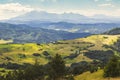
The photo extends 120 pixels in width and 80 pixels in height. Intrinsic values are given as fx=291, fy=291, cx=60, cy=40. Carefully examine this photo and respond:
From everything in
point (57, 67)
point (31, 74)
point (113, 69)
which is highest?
point (113, 69)

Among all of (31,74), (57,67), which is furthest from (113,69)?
(31,74)

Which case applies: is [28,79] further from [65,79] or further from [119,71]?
[119,71]

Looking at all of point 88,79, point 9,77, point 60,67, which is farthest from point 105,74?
point 9,77

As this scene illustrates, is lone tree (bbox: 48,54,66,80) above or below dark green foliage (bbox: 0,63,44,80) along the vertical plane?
above

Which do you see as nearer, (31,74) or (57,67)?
(57,67)

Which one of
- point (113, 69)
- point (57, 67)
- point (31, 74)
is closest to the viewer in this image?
point (113, 69)

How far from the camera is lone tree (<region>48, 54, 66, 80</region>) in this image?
5177 inches

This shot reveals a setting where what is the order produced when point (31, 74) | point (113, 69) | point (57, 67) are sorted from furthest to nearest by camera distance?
point (31, 74)
point (57, 67)
point (113, 69)

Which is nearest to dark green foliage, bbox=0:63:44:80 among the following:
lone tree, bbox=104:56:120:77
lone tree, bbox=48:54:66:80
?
lone tree, bbox=48:54:66:80

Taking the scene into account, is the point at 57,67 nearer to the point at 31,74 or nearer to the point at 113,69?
the point at 31,74

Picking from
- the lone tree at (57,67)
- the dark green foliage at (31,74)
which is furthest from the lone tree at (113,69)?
the dark green foliage at (31,74)

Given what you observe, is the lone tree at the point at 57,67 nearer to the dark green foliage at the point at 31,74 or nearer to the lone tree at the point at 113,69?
the dark green foliage at the point at 31,74

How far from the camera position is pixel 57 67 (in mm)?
132875

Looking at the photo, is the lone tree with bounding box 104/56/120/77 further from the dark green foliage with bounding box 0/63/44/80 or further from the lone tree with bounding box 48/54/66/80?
the dark green foliage with bounding box 0/63/44/80
